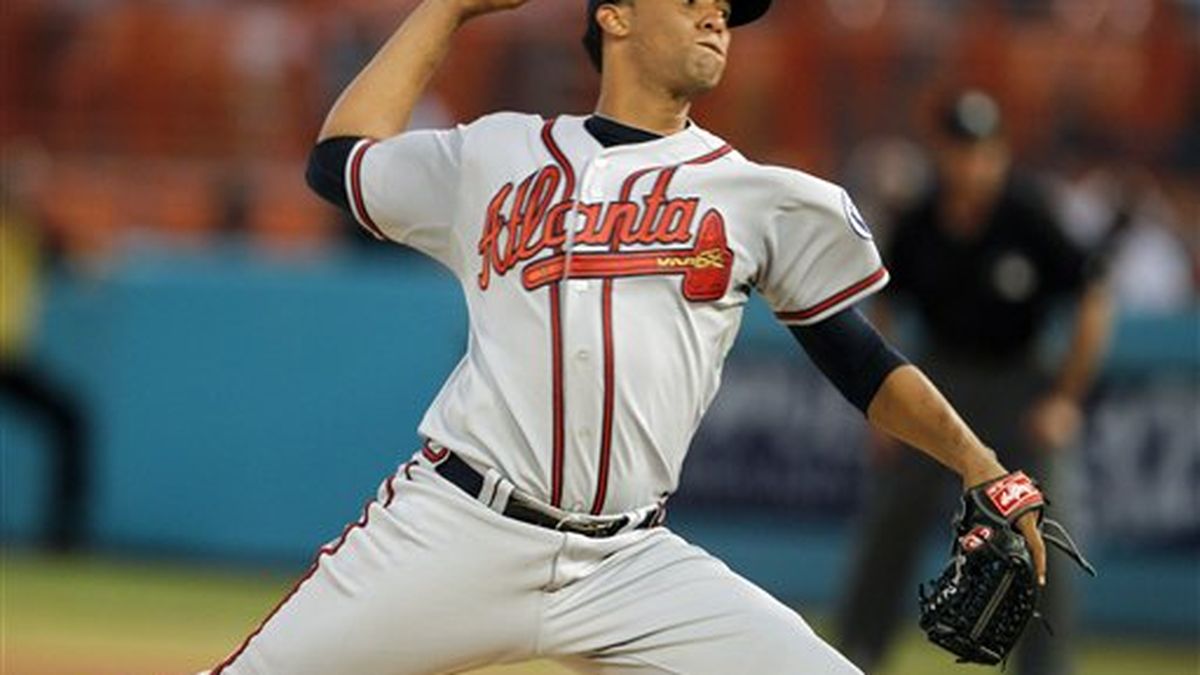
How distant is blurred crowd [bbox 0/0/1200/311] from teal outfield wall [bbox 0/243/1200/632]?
70cm

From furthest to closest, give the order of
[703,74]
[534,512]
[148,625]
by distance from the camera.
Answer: [148,625] → [703,74] → [534,512]

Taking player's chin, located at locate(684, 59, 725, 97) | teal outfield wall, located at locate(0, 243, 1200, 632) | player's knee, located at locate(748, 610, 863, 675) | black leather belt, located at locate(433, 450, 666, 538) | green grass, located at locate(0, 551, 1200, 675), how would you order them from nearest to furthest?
1. player's knee, located at locate(748, 610, 863, 675)
2. black leather belt, located at locate(433, 450, 666, 538)
3. player's chin, located at locate(684, 59, 725, 97)
4. green grass, located at locate(0, 551, 1200, 675)
5. teal outfield wall, located at locate(0, 243, 1200, 632)

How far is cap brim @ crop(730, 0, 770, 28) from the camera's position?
5.50 m

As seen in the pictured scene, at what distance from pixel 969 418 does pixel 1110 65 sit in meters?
6.03

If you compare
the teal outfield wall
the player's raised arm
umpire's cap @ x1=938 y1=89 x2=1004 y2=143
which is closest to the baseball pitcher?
the player's raised arm

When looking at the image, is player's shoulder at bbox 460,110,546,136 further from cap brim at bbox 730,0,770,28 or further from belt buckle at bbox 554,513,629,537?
belt buckle at bbox 554,513,629,537

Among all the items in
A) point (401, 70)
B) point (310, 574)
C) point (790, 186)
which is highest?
point (401, 70)

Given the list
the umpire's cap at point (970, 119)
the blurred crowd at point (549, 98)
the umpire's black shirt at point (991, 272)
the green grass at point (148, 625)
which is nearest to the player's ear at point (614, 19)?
the umpire's cap at point (970, 119)

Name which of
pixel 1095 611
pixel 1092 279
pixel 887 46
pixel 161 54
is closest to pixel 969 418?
pixel 1092 279

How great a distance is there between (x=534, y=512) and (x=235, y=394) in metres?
8.31

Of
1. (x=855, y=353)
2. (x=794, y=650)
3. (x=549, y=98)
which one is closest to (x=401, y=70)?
(x=855, y=353)

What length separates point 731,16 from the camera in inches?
217

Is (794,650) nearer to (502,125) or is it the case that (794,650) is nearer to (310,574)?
(310,574)

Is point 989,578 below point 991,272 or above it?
above
